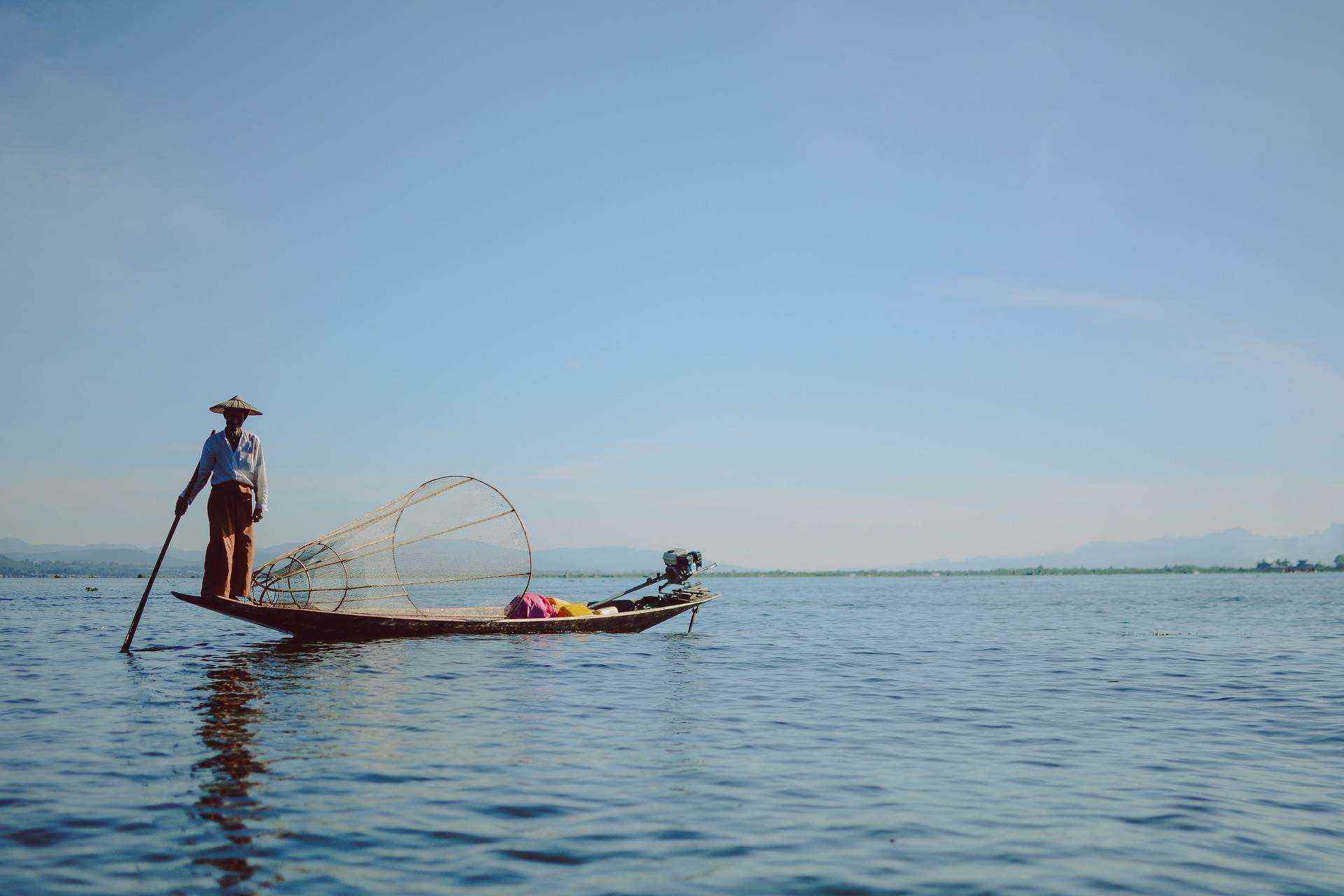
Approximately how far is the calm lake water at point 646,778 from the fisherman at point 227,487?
157 cm

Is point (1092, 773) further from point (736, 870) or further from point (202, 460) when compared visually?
point (202, 460)

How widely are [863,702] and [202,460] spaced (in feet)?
35.1

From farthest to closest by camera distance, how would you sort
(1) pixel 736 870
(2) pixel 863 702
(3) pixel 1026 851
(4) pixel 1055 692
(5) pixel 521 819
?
(4) pixel 1055 692, (2) pixel 863 702, (5) pixel 521 819, (3) pixel 1026 851, (1) pixel 736 870

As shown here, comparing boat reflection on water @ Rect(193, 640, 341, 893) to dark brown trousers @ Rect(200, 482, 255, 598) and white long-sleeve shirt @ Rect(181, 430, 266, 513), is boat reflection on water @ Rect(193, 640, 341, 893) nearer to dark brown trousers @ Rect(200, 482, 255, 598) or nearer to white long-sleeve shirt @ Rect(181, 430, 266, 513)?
dark brown trousers @ Rect(200, 482, 255, 598)

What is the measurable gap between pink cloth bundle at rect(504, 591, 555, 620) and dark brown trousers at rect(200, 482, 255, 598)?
253 inches

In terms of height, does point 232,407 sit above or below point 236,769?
above

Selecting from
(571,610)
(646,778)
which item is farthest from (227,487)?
(646,778)

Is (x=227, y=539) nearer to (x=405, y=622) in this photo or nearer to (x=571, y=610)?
(x=405, y=622)

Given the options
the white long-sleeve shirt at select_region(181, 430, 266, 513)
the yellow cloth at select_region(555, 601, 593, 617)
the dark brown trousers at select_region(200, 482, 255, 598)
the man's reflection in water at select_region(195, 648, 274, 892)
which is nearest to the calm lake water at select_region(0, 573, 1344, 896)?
the man's reflection in water at select_region(195, 648, 274, 892)

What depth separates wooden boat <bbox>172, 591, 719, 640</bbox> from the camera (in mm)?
15546

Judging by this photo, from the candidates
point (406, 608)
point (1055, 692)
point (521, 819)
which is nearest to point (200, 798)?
point (521, 819)

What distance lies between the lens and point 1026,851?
560 centimetres

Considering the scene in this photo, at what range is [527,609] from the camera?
20.0m

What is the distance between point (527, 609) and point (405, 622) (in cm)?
299
